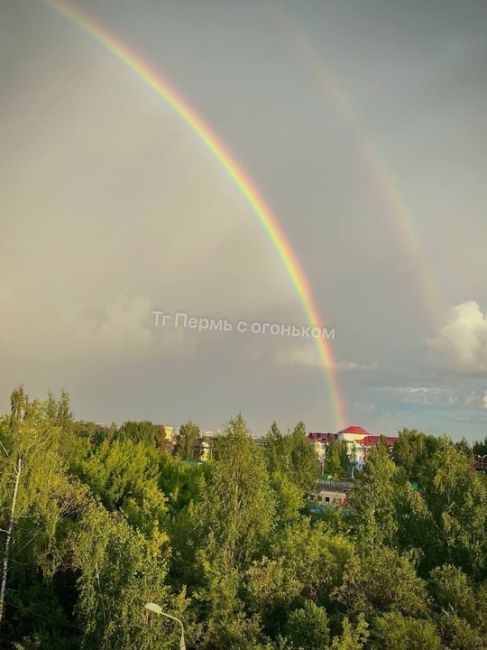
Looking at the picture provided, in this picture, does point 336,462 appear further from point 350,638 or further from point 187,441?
point 350,638

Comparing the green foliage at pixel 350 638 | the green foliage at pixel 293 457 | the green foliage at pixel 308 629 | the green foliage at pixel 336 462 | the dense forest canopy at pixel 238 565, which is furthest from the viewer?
the green foliage at pixel 336 462

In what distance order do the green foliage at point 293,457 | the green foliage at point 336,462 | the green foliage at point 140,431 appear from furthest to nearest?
the green foliage at point 336,462 < the green foliage at point 140,431 < the green foliage at point 293,457

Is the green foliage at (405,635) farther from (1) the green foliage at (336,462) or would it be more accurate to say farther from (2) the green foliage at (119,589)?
(1) the green foliage at (336,462)

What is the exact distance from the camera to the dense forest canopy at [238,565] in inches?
763

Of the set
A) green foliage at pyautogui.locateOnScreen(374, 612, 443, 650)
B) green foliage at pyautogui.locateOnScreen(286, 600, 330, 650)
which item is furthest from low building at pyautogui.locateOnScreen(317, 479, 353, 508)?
green foliage at pyautogui.locateOnScreen(374, 612, 443, 650)

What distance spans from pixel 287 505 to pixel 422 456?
64.1 metres

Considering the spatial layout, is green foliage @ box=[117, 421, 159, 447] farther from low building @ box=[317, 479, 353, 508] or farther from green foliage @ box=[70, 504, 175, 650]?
green foliage @ box=[70, 504, 175, 650]

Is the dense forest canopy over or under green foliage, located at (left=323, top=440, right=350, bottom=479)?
under

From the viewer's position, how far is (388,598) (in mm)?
21125

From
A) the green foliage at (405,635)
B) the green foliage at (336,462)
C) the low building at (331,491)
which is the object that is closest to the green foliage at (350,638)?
the green foliage at (405,635)

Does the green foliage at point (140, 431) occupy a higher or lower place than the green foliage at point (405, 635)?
higher

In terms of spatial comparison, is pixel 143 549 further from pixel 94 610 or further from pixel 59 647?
pixel 59 647

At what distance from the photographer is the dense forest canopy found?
1939 cm

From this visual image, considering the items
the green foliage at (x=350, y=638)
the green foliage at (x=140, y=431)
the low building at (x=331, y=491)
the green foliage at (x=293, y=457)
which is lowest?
the green foliage at (x=350, y=638)
